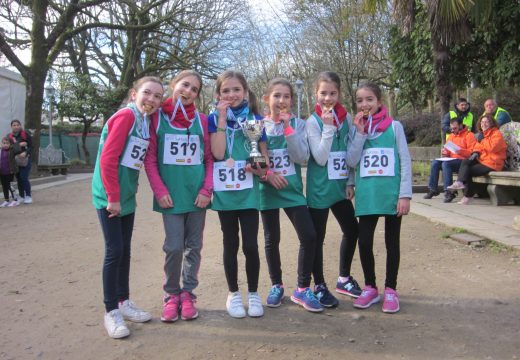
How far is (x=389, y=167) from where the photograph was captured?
3600 mm

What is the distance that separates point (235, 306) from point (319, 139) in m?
1.37

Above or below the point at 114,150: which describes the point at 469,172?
below

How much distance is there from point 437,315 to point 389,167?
111 cm

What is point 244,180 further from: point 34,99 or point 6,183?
point 34,99

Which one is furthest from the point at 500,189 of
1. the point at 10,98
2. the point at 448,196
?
the point at 10,98

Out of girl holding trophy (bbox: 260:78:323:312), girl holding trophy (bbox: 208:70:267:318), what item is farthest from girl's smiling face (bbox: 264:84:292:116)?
girl holding trophy (bbox: 208:70:267:318)

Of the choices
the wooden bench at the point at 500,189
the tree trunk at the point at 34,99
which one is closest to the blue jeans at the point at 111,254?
the wooden bench at the point at 500,189

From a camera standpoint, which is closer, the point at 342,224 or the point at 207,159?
the point at 207,159

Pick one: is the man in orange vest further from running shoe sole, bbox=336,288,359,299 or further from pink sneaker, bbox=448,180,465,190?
running shoe sole, bbox=336,288,359,299

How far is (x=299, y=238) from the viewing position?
12.0 ft

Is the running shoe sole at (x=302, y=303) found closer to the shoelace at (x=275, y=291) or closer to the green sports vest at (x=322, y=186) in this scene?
the shoelace at (x=275, y=291)

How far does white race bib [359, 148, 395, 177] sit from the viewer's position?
3.59 meters

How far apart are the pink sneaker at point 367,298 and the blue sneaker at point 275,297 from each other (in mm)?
567

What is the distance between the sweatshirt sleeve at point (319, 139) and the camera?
11.6 feet
